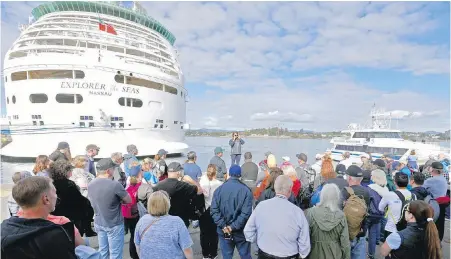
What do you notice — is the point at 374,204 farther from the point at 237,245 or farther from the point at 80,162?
the point at 80,162

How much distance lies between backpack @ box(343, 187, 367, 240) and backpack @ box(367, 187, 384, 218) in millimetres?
796

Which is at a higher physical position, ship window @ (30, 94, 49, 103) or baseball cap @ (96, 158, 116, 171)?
ship window @ (30, 94, 49, 103)

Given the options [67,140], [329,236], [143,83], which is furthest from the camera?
[143,83]

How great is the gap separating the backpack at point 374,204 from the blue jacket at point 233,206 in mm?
1801

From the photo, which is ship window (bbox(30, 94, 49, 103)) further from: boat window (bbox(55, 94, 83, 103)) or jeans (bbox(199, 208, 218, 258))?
jeans (bbox(199, 208, 218, 258))

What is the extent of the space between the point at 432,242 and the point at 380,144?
2249 centimetres

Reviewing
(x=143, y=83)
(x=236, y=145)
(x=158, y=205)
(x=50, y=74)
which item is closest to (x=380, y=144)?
(x=236, y=145)

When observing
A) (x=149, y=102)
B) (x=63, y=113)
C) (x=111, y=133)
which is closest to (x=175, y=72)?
(x=149, y=102)

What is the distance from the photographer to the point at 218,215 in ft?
10.8

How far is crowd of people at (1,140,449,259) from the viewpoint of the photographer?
154 centimetres

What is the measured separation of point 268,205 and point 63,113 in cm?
1710

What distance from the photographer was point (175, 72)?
838 inches

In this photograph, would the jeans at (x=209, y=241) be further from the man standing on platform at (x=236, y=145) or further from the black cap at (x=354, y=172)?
the man standing on platform at (x=236, y=145)

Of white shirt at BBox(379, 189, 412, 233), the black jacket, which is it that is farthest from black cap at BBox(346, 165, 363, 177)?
the black jacket
